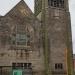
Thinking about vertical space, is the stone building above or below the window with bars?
below

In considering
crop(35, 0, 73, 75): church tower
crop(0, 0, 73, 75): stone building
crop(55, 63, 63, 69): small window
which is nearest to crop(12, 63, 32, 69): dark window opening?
crop(0, 0, 73, 75): stone building

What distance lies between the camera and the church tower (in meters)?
25.6

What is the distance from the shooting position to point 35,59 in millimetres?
25109

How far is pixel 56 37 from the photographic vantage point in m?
26.3

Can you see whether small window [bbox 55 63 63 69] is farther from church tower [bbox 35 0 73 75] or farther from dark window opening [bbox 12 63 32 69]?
dark window opening [bbox 12 63 32 69]

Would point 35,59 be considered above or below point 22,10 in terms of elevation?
below

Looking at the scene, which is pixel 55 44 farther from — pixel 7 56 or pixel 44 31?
pixel 7 56

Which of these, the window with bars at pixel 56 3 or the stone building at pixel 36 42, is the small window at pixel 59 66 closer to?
the stone building at pixel 36 42

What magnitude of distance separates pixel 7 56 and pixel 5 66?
45.9 inches

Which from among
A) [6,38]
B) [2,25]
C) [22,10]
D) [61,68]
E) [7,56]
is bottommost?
[61,68]

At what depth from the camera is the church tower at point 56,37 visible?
2556 centimetres

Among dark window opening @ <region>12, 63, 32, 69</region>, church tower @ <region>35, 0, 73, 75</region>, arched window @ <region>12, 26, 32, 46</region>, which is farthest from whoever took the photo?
church tower @ <region>35, 0, 73, 75</region>

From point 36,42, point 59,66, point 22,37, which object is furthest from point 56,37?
point 22,37

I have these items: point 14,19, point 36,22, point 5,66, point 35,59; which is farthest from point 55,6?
point 5,66
